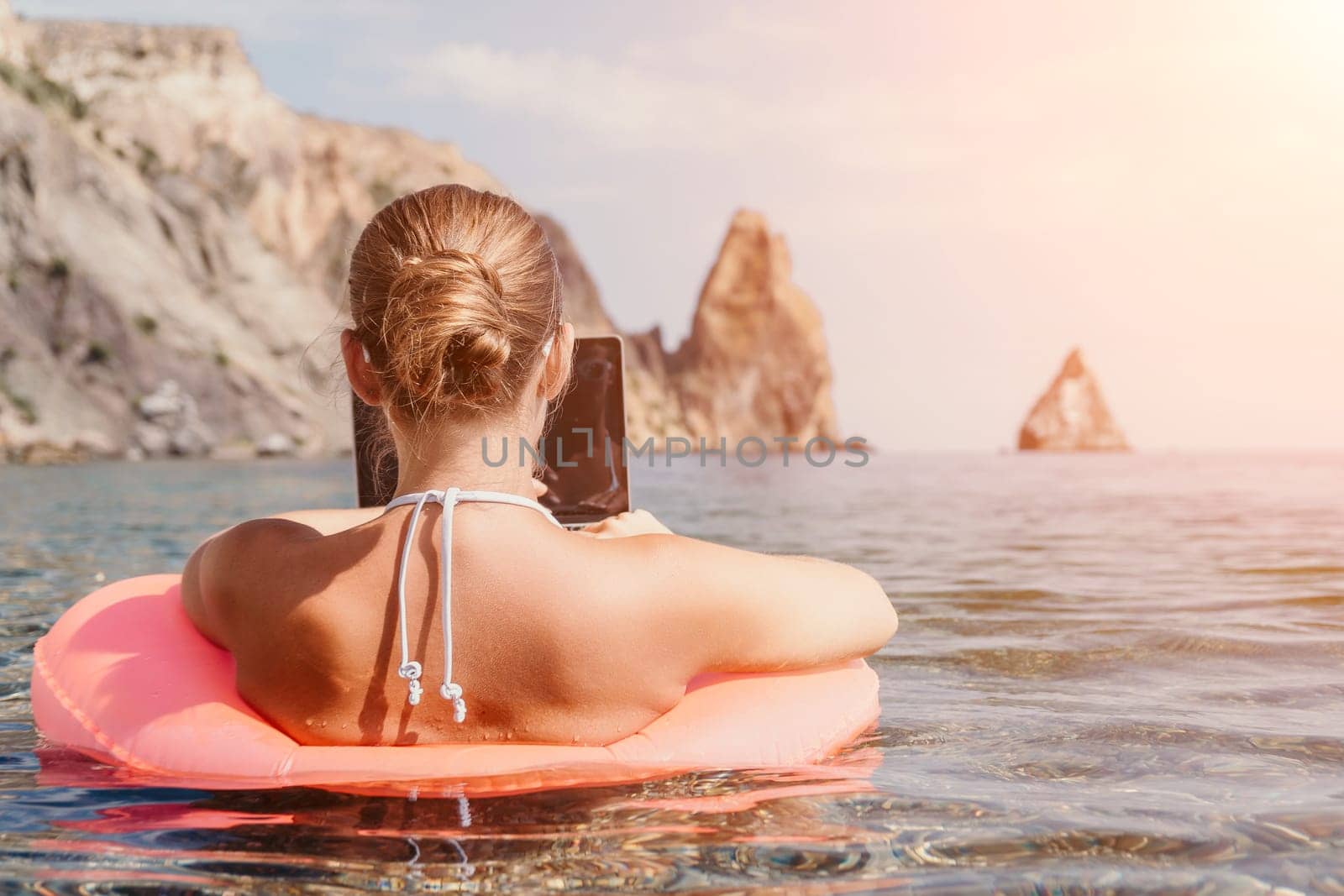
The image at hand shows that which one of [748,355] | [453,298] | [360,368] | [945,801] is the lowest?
[945,801]

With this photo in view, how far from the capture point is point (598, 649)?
2230 millimetres

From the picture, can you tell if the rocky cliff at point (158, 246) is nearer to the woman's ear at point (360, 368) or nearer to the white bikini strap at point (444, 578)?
the woman's ear at point (360, 368)

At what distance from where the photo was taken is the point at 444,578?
7.04 ft

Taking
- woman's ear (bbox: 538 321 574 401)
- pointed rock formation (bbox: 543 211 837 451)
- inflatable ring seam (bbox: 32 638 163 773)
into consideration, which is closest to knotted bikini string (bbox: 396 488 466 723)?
woman's ear (bbox: 538 321 574 401)

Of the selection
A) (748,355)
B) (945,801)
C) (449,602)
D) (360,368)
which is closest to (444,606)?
(449,602)

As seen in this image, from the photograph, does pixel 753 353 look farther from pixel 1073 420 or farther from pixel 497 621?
pixel 497 621

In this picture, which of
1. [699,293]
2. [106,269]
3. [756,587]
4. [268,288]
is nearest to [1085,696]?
[756,587]

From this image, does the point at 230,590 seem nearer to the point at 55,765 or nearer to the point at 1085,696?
the point at 55,765

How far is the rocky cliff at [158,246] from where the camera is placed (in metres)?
41.3

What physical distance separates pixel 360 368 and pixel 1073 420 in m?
133

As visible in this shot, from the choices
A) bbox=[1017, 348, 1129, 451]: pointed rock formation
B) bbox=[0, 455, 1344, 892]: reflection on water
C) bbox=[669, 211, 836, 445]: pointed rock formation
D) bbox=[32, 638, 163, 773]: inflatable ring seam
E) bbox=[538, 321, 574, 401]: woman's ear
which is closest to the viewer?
bbox=[0, 455, 1344, 892]: reflection on water

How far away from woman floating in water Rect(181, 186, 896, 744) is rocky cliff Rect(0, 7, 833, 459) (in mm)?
24526

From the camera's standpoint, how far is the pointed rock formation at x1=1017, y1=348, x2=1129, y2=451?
126625mm

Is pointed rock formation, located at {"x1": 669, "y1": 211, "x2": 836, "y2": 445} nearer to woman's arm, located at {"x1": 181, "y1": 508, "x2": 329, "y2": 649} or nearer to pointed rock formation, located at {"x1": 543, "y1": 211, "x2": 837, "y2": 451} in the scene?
pointed rock formation, located at {"x1": 543, "y1": 211, "x2": 837, "y2": 451}
